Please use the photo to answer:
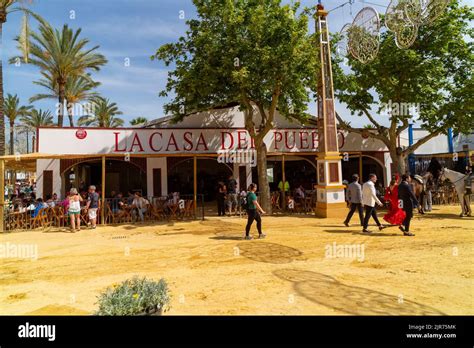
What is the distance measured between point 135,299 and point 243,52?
1112 cm

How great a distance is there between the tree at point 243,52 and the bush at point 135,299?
9.42m

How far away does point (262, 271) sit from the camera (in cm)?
632

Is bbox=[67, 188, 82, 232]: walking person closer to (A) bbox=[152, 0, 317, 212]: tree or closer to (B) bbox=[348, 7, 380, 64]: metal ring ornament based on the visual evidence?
(A) bbox=[152, 0, 317, 212]: tree

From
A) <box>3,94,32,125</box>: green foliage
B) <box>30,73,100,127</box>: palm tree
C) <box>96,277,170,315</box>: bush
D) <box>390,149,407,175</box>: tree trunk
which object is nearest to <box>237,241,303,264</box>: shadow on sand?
<box>96,277,170,315</box>: bush

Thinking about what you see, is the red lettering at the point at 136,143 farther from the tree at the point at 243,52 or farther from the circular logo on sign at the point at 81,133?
the tree at the point at 243,52

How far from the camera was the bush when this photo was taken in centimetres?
369

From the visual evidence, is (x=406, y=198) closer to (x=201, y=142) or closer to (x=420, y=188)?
(x=420, y=188)

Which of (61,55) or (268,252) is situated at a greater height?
(61,55)

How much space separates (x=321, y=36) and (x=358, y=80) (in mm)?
3881

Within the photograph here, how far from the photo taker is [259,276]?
6.02m

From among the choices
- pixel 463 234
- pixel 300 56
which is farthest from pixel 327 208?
pixel 300 56

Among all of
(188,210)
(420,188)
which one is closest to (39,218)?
(188,210)

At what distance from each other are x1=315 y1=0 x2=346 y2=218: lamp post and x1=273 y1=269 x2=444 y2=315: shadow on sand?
26.2ft
